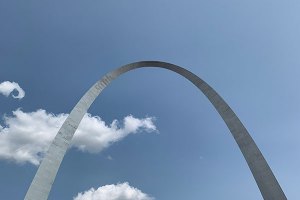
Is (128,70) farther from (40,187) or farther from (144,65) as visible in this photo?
(40,187)

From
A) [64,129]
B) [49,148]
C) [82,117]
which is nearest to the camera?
[49,148]

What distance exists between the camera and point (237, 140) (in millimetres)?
25859

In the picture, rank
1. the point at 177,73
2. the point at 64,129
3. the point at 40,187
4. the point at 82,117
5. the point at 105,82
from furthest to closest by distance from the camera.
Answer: the point at 177,73 → the point at 105,82 → the point at 82,117 → the point at 64,129 → the point at 40,187

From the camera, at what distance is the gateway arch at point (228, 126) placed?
73.1 feet

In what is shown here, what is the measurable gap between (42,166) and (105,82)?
1163cm

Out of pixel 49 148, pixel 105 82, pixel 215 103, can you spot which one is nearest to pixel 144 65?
pixel 105 82

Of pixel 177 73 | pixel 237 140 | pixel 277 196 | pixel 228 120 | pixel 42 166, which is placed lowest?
pixel 277 196

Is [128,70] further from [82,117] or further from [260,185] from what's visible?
[260,185]

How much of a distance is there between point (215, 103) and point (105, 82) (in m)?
11.0

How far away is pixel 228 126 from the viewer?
27125 mm

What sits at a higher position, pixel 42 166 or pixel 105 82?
pixel 105 82

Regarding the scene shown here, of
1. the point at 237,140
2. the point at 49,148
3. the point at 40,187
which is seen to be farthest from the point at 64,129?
the point at 237,140

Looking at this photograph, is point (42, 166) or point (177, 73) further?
point (177, 73)

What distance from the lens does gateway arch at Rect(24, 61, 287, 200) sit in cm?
2228
